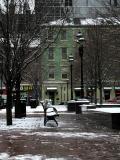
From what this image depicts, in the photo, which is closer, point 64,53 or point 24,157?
point 24,157

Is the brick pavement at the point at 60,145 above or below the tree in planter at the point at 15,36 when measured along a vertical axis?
below

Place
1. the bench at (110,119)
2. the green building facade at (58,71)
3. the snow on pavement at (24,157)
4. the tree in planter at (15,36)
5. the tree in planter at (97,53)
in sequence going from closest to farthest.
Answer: the snow on pavement at (24,157) → the bench at (110,119) → the tree in planter at (15,36) → the tree in planter at (97,53) → the green building facade at (58,71)

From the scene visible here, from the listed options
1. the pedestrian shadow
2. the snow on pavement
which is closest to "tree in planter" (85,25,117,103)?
the pedestrian shadow

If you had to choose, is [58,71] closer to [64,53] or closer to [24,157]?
[64,53]

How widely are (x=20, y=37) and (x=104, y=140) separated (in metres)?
8.82

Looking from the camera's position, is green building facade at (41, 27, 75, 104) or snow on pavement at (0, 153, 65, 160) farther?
green building facade at (41, 27, 75, 104)

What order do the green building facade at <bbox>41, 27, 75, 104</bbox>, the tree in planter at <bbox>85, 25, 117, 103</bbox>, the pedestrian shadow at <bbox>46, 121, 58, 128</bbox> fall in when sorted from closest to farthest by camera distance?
the pedestrian shadow at <bbox>46, 121, 58, 128</bbox> < the tree in planter at <bbox>85, 25, 117, 103</bbox> < the green building facade at <bbox>41, 27, 75, 104</bbox>

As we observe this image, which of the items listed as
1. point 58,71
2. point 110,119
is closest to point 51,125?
point 110,119

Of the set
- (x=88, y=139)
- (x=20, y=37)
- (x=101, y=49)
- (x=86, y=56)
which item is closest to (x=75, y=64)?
(x=86, y=56)

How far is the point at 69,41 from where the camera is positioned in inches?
3659

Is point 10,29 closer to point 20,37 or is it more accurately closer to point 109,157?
point 20,37

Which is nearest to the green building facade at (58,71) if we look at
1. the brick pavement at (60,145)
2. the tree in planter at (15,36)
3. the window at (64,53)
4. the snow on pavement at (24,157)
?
the window at (64,53)

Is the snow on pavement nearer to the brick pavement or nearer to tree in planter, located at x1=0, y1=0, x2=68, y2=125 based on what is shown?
the brick pavement

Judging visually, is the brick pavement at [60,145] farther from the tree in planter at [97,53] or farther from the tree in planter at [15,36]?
the tree in planter at [97,53]
